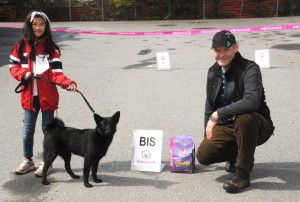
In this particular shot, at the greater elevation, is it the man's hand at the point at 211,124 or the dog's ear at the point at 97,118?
the dog's ear at the point at 97,118

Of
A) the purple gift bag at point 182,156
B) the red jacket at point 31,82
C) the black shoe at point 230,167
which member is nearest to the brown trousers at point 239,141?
the black shoe at point 230,167

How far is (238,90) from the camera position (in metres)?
3.93

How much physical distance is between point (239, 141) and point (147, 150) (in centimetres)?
108

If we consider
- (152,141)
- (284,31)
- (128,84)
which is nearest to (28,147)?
(152,141)

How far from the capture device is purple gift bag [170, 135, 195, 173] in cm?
429

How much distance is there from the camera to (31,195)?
3.91 meters

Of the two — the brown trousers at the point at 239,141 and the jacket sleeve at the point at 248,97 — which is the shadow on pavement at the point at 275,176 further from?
the jacket sleeve at the point at 248,97

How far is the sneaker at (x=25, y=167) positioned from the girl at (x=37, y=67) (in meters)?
0.17

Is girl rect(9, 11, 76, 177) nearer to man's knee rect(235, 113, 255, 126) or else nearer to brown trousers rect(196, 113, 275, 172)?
brown trousers rect(196, 113, 275, 172)

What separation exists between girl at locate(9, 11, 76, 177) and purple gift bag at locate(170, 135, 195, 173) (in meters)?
1.22

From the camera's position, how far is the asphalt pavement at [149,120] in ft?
12.9

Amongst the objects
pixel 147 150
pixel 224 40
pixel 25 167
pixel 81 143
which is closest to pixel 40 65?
pixel 81 143

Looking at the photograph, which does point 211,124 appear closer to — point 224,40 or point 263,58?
point 224,40

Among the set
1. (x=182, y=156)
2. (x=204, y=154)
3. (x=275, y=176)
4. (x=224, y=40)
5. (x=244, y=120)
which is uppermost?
(x=224, y=40)
